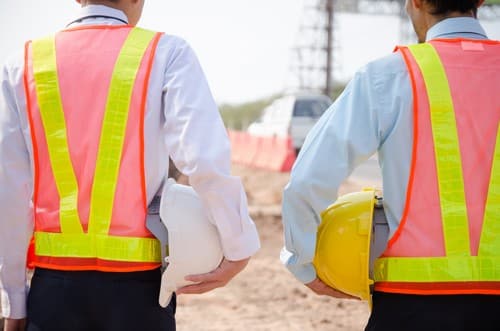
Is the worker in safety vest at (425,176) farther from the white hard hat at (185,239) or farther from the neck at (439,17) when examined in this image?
the white hard hat at (185,239)

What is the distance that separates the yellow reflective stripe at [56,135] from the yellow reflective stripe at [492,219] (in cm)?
142

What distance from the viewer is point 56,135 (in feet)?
8.70

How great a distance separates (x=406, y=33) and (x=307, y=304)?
35.1 meters

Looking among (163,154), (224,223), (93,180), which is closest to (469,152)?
(224,223)

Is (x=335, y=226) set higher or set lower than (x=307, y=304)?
higher

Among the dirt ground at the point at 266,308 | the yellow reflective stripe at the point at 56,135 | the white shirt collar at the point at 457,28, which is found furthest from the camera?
the dirt ground at the point at 266,308

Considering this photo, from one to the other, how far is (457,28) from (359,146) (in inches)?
23.7

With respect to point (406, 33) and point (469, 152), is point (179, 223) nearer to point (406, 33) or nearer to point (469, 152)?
Answer: point (469, 152)

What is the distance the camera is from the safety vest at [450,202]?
8.37 ft

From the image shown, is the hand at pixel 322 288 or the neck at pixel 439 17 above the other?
the neck at pixel 439 17

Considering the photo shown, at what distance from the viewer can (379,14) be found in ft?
136

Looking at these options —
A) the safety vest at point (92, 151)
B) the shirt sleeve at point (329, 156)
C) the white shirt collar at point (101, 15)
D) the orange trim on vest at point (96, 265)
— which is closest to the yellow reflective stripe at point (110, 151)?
the safety vest at point (92, 151)

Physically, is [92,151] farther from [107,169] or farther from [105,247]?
[105,247]

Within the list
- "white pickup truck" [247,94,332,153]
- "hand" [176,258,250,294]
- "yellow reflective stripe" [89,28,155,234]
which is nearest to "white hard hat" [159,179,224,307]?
"hand" [176,258,250,294]
